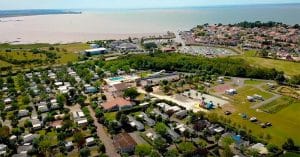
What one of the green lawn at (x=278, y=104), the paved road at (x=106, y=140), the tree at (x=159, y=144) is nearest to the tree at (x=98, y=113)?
the paved road at (x=106, y=140)

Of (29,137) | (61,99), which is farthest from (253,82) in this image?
(29,137)

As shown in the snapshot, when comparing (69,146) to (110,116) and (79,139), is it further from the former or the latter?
(110,116)

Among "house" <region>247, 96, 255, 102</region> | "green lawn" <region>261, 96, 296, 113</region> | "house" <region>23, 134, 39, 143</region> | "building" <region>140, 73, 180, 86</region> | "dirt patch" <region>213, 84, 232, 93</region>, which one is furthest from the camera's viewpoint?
"building" <region>140, 73, 180, 86</region>

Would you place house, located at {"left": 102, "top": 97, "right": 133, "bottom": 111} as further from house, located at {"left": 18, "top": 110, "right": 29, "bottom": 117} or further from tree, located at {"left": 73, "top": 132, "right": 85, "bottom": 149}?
tree, located at {"left": 73, "top": 132, "right": 85, "bottom": 149}

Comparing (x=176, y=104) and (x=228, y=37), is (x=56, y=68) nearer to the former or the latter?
(x=176, y=104)

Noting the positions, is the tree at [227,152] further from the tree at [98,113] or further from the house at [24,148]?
the house at [24,148]

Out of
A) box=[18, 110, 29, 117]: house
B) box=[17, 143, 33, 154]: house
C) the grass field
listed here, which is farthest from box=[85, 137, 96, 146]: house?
the grass field
